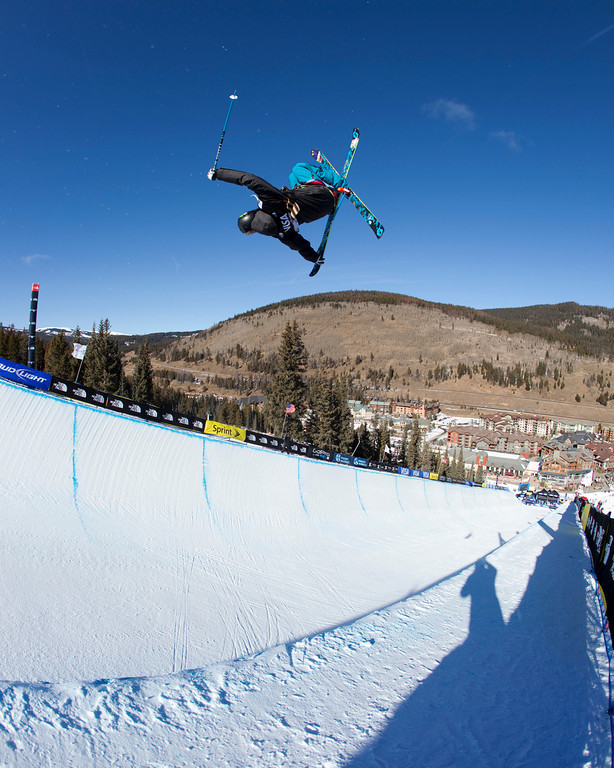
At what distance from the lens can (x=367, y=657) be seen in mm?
4410

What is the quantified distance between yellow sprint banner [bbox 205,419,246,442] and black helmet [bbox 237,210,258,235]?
557 inches

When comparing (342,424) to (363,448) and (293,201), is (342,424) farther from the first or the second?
(293,201)

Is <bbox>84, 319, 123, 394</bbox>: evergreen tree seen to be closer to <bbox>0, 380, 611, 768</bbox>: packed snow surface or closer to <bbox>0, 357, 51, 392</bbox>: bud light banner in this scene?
<bbox>0, 357, 51, 392</bbox>: bud light banner

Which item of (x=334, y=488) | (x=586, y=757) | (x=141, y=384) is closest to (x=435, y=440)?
(x=141, y=384)

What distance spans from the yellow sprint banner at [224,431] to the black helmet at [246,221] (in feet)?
46.4

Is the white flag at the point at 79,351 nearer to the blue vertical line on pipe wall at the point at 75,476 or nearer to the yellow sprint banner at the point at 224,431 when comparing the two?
the yellow sprint banner at the point at 224,431

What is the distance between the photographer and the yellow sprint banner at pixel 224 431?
1859 cm

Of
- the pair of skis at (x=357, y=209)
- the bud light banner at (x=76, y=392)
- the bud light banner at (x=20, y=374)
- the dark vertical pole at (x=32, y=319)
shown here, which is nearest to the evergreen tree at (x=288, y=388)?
the dark vertical pole at (x=32, y=319)

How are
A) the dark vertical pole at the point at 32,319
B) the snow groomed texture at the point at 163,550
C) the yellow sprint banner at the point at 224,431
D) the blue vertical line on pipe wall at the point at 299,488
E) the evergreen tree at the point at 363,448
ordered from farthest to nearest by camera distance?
the evergreen tree at the point at 363,448
the dark vertical pole at the point at 32,319
the yellow sprint banner at the point at 224,431
the blue vertical line on pipe wall at the point at 299,488
the snow groomed texture at the point at 163,550

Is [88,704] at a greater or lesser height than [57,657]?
greater

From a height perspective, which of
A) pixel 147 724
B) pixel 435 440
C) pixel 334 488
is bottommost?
pixel 435 440

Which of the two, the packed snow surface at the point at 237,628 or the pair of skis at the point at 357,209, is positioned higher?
the pair of skis at the point at 357,209

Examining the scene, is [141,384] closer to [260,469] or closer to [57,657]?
[260,469]

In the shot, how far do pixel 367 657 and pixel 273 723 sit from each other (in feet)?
4.98
